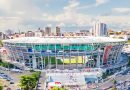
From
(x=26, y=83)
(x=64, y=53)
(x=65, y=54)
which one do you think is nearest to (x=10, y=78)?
→ (x=26, y=83)

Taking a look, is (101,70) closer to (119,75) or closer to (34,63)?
(119,75)

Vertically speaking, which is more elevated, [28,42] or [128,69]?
[28,42]

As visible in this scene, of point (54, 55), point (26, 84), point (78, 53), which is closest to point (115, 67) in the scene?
point (78, 53)

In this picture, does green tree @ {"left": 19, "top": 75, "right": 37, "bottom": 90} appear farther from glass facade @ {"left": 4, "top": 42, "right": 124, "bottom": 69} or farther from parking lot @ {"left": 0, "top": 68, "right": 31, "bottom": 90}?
glass facade @ {"left": 4, "top": 42, "right": 124, "bottom": 69}

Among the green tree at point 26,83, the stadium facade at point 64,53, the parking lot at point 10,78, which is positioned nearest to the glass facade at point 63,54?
the stadium facade at point 64,53

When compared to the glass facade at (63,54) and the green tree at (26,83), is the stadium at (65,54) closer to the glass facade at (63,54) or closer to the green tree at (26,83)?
the glass facade at (63,54)

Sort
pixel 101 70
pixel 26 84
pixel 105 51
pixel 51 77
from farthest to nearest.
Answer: pixel 105 51
pixel 101 70
pixel 51 77
pixel 26 84

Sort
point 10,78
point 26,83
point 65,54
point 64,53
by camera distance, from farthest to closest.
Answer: point 65,54, point 64,53, point 10,78, point 26,83

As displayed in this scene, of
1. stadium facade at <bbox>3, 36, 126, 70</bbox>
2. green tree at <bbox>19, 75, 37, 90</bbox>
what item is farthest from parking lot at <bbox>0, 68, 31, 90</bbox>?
stadium facade at <bbox>3, 36, 126, 70</bbox>

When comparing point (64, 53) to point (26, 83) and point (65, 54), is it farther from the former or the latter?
point (26, 83)
